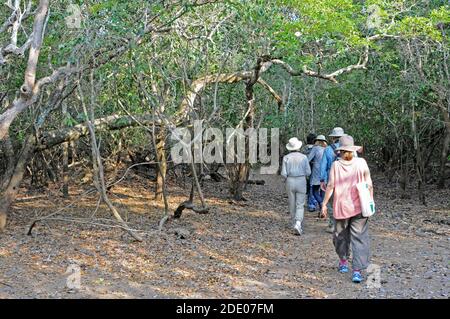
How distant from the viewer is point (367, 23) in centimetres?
1277

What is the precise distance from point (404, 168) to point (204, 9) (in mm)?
7627

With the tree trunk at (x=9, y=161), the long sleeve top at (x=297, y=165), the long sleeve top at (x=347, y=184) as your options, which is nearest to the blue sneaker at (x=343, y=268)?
the long sleeve top at (x=347, y=184)

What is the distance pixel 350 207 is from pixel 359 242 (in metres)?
0.42

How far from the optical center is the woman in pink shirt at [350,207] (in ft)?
21.9

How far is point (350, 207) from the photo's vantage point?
673 centimetres

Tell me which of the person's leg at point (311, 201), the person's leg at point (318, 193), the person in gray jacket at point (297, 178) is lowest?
the person's leg at point (311, 201)

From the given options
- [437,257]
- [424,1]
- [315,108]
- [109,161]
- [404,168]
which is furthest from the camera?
[315,108]

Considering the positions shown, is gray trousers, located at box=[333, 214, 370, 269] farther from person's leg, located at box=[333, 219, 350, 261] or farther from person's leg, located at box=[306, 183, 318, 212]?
person's leg, located at box=[306, 183, 318, 212]

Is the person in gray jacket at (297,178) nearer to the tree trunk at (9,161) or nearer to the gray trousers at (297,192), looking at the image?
the gray trousers at (297,192)

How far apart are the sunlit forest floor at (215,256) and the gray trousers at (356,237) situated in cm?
29

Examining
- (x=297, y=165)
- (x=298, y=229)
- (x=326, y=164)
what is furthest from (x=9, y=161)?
(x=326, y=164)

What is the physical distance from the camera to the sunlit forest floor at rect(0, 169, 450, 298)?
21.1 feet
